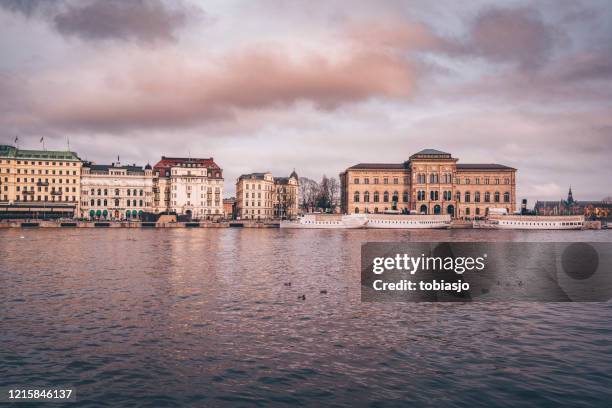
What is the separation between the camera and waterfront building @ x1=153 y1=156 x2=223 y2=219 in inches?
6152

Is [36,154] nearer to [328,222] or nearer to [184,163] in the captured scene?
[184,163]

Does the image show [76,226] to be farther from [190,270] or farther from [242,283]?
[242,283]

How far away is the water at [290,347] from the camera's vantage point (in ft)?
40.3

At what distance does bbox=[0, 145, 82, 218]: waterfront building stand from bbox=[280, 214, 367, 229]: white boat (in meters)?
75.2

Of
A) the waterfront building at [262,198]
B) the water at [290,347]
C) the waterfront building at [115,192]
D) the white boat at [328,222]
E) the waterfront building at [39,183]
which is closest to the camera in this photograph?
the water at [290,347]

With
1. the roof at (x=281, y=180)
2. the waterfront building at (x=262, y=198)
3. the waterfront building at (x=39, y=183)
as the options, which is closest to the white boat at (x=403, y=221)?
the waterfront building at (x=262, y=198)

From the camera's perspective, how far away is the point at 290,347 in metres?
16.0

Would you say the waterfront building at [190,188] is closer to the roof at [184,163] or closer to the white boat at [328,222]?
the roof at [184,163]

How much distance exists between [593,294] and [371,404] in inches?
833

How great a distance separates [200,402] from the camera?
1170 centimetres

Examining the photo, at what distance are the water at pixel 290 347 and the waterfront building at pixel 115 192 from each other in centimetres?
13545

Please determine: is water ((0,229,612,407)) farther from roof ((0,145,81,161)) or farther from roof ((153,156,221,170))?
roof ((0,145,81,161))

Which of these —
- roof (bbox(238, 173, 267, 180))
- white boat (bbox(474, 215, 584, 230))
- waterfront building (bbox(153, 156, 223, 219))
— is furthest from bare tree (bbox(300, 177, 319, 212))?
white boat (bbox(474, 215, 584, 230))

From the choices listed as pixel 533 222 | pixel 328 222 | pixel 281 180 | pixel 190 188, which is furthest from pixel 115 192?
pixel 533 222
